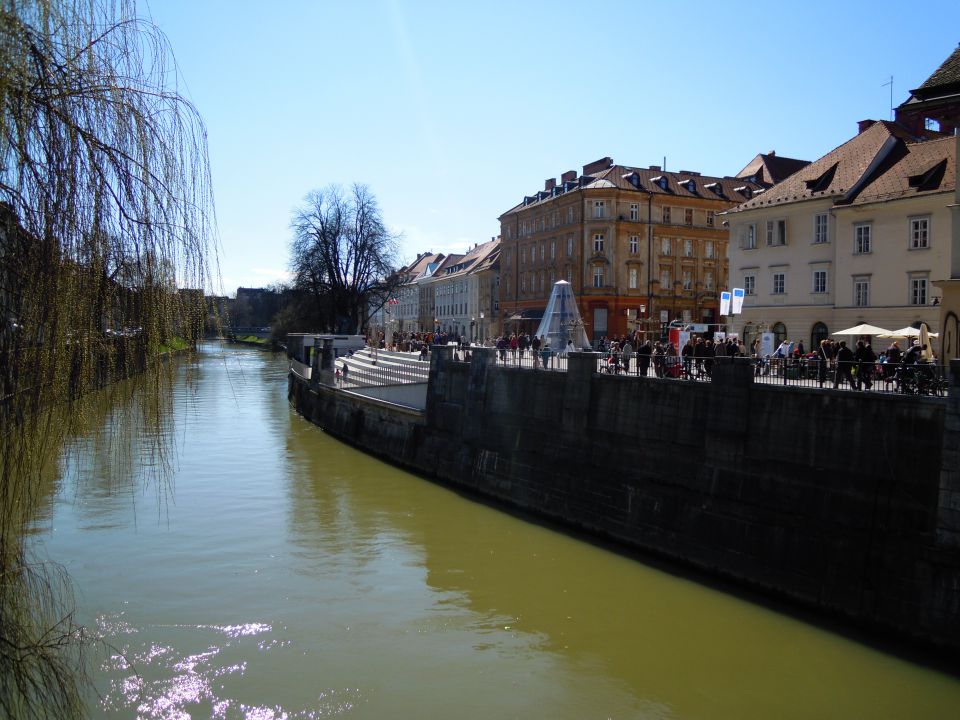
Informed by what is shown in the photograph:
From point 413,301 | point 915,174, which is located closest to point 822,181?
point 915,174

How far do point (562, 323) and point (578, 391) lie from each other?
712 centimetres

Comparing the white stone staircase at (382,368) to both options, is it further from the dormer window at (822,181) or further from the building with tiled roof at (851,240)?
the dormer window at (822,181)

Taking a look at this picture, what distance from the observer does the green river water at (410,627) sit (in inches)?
373

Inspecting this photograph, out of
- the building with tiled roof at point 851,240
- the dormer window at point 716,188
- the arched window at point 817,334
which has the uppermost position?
the dormer window at point 716,188

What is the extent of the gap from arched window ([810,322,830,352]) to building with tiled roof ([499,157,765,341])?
15884 mm

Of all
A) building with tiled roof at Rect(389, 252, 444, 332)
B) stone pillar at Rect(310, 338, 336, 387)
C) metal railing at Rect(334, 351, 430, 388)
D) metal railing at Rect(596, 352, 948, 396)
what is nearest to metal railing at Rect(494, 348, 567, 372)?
metal railing at Rect(596, 352, 948, 396)

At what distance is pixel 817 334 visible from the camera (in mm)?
31406

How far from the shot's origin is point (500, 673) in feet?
34.1

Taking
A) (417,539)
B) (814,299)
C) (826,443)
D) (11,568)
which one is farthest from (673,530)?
(814,299)

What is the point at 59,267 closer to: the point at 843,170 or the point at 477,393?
Answer: the point at 477,393

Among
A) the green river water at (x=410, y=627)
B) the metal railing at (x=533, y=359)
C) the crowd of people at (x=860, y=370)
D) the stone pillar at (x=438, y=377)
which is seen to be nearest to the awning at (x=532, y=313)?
the stone pillar at (x=438, y=377)

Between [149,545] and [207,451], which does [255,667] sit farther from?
[207,451]

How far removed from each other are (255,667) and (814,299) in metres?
26.9

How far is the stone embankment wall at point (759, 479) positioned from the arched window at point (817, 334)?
15.6 metres
